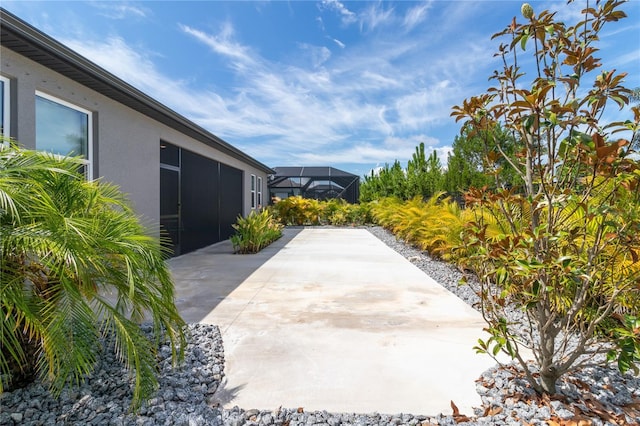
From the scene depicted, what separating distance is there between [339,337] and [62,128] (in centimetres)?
497

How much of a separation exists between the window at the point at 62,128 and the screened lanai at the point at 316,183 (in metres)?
19.5

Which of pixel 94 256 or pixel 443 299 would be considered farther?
pixel 443 299

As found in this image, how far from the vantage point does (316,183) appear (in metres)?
27.3

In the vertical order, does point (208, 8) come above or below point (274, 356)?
above

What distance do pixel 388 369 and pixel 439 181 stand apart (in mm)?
16030

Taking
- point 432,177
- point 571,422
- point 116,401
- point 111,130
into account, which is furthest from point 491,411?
point 432,177

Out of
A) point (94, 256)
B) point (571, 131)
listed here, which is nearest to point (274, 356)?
point (94, 256)

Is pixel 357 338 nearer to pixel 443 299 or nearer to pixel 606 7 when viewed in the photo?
pixel 443 299

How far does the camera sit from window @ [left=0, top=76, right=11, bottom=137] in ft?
12.5

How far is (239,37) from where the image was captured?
8461mm

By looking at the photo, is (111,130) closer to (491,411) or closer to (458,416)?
(458,416)

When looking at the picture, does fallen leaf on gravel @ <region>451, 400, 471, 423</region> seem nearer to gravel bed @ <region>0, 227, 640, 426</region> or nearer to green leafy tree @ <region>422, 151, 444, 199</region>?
gravel bed @ <region>0, 227, 640, 426</region>

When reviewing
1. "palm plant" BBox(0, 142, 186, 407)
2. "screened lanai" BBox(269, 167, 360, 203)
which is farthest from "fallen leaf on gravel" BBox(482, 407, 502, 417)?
"screened lanai" BBox(269, 167, 360, 203)

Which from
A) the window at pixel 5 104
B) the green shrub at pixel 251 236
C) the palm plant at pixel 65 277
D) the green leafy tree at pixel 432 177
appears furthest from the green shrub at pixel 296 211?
the palm plant at pixel 65 277
